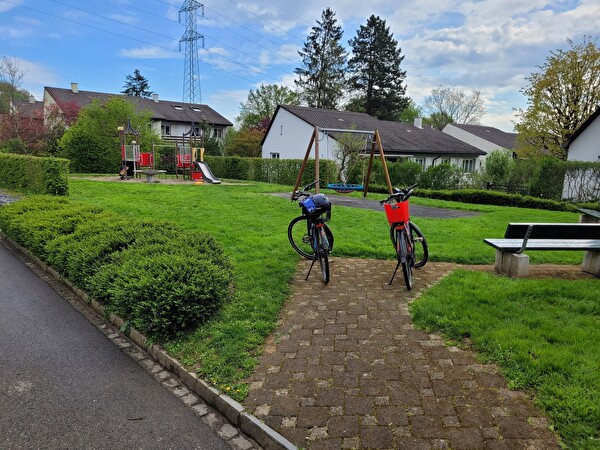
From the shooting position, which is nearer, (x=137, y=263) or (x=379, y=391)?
(x=379, y=391)

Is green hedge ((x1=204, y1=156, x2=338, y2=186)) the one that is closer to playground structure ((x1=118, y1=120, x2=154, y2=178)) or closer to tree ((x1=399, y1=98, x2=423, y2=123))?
playground structure ((x1=118, y1=120, x2=154, y2=178))

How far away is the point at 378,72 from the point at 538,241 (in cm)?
4562

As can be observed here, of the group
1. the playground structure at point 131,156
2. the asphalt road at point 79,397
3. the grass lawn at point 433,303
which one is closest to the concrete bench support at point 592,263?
the grass lawn at point 433,303

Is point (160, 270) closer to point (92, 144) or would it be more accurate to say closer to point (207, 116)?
point (92, 144)

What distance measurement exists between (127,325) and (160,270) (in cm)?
64

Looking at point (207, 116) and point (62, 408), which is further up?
point (207, 116)

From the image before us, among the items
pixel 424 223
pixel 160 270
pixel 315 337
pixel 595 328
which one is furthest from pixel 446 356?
pixel 424 223

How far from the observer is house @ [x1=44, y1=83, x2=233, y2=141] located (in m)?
→ 45.2

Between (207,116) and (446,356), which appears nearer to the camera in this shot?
(446,356)

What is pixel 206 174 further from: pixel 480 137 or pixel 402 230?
pixel 480 137

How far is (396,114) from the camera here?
4834 centimetres

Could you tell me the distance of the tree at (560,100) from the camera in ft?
76.4

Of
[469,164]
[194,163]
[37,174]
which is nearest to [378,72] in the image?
[469,164]

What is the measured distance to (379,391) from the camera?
3111mm
